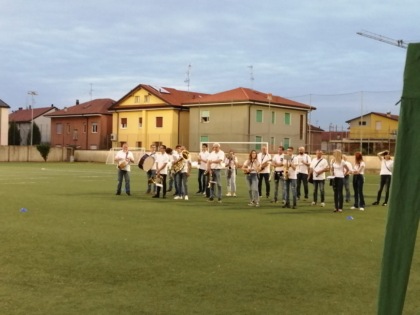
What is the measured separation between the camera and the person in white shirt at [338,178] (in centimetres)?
1697

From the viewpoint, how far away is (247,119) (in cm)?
6103

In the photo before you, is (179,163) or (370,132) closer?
(179,163)

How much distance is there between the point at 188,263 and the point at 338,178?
9603 mm

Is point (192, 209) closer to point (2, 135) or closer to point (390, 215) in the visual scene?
point (390, 215)

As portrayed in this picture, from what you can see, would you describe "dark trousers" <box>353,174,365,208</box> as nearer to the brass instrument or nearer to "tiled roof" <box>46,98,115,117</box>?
the brass instrument

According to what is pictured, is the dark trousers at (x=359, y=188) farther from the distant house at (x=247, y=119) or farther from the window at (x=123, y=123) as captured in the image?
the window at (x=123, y=123)

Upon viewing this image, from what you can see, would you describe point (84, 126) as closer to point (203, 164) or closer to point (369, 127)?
point (369, 127)

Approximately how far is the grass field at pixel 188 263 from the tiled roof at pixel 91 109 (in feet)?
213

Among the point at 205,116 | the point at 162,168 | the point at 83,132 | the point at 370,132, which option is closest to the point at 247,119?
the point at 205,116

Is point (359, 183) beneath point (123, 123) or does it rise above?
beneath

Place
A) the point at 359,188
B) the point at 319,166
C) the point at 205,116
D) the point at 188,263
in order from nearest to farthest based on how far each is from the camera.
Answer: the point at 188,263
the point at 359,188
the point at 319,166
the point at 205,116

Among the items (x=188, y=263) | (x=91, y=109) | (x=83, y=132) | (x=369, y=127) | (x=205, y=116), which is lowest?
(x=188, y=263)

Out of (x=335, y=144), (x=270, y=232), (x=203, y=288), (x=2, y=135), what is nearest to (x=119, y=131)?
(x=2, y=135)

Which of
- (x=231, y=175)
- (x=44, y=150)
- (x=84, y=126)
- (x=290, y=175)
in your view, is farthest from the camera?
(x=84, y=126)
